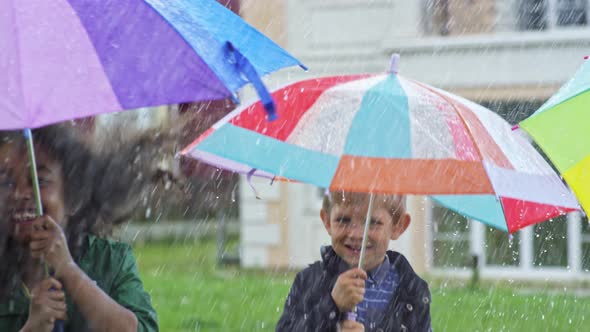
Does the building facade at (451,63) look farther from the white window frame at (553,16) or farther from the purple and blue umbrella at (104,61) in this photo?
the purple and blue umbrella at (104,61)

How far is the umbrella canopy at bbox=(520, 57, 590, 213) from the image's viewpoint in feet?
12.7

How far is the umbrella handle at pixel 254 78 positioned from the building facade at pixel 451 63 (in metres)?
10.5

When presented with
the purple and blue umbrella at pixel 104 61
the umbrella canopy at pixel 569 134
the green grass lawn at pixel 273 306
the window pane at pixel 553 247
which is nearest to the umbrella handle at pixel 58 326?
the purple and blue umbrella at pixel 104 61

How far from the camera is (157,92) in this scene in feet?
9.89

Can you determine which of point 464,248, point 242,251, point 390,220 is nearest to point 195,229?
point 242,251

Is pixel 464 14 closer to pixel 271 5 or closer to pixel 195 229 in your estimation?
pixel 271 5

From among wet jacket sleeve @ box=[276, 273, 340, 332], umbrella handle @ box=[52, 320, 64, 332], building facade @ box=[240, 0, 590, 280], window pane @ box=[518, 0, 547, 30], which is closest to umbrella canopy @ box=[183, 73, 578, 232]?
wet jacket sleeve @ box=[276, 273, 340, 332]

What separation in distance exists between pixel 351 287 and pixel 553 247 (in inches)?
446

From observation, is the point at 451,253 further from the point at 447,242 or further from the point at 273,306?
the point at 273,306

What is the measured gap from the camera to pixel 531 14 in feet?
46.6

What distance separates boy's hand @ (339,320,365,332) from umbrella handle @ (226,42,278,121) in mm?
897

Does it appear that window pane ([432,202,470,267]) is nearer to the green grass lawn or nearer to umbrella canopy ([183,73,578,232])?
the green grass lawn

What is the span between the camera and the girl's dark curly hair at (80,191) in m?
3.37

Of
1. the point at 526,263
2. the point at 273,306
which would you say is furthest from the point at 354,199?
the point at 526,263
